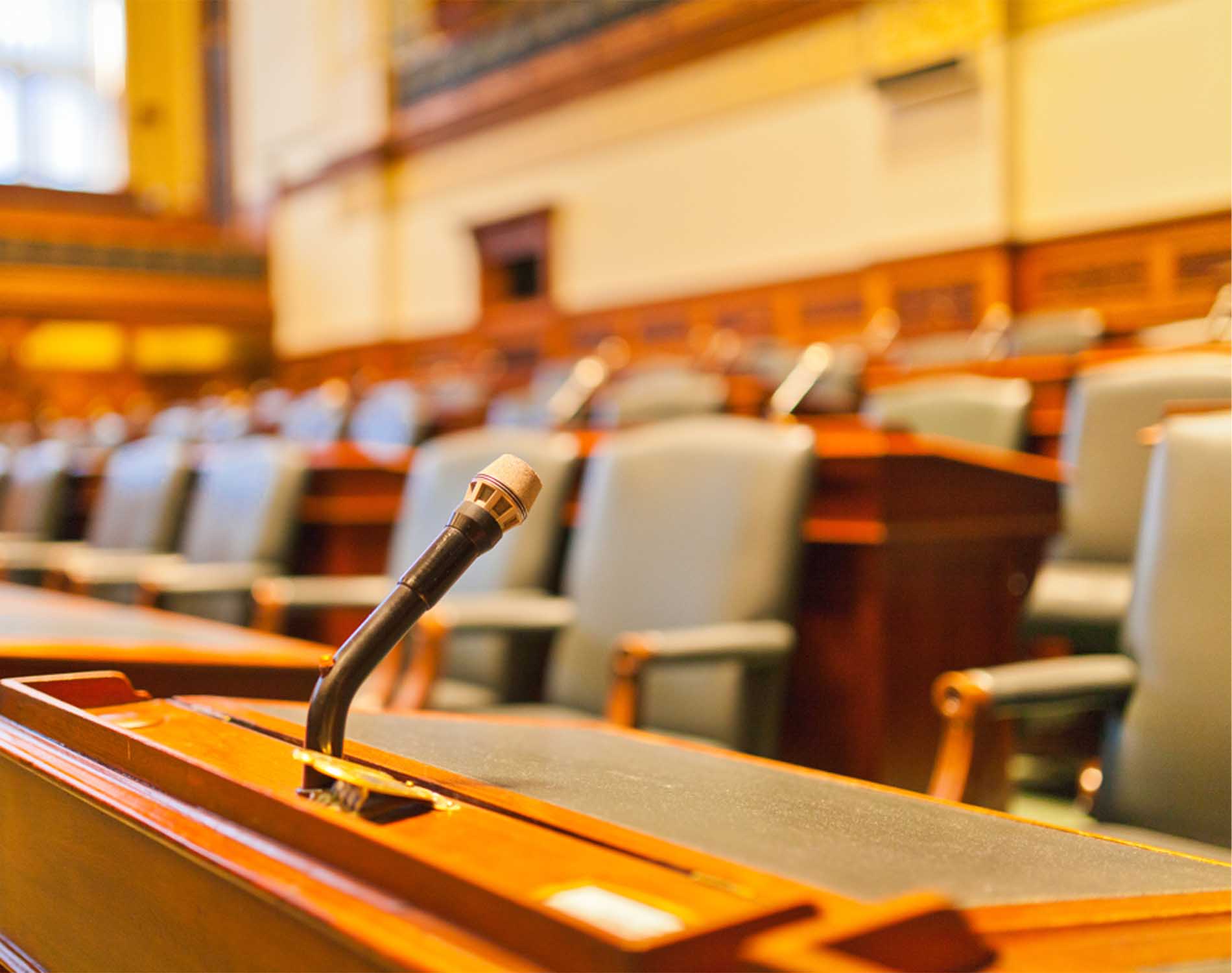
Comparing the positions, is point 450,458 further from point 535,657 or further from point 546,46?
point 546,46

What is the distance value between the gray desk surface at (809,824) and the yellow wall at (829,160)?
341 cm

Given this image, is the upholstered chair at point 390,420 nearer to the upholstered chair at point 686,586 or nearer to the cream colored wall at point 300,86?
the upholstered chair at point 686,586

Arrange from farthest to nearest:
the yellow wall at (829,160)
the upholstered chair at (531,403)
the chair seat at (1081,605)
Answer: the yellow wall at (829,160) → the upholstered chair at (531,403) → the chair seat at (1081,605)

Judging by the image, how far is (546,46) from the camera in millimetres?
5391

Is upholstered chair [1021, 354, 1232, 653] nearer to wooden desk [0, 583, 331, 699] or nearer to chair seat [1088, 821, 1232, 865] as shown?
chair seat [1088, 821, 1232, 865]

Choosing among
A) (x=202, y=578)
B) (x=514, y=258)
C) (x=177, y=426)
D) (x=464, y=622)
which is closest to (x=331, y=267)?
(x=514, y=258)

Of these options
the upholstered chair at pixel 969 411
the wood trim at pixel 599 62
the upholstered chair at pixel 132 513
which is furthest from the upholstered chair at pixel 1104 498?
the wood trim at pixel 599 62

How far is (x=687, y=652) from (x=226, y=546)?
1.07m

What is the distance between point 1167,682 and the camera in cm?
87

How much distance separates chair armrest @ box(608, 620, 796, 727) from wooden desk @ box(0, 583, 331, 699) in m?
0.26

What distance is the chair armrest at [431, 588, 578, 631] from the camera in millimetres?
1242

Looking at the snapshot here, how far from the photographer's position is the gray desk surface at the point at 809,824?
352mm

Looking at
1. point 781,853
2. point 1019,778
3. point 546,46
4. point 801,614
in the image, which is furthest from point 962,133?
point 781,853

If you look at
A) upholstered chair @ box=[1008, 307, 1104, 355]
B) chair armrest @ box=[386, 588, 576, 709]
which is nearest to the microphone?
chair armrest @ box=[386, 588, 576, 709]
